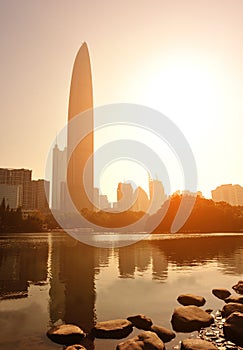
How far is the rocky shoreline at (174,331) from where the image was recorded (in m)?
13.4

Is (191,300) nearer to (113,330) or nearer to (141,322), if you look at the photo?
(141,322)

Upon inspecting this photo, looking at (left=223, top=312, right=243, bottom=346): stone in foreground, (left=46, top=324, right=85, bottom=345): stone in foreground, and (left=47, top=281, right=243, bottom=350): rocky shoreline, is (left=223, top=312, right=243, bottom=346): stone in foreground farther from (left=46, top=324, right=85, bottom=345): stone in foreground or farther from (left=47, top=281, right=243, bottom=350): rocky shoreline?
(left=46, top=324, right=85, bottom=345): stone in foreground

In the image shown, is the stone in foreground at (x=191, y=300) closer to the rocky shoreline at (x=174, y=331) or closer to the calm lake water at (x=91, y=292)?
the calm lake water at (x=91, y=292)

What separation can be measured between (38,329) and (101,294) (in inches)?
354

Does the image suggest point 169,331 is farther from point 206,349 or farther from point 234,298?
point 234,298

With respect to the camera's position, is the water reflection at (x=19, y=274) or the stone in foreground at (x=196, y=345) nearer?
the stone in foreground at (x=196, y=345)

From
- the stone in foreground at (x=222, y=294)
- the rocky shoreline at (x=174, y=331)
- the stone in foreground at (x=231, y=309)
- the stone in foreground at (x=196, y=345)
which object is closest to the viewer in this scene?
the stone in foreground at (x=196, y=345)

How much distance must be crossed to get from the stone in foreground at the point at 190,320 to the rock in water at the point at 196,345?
Answer: 245 centimetres

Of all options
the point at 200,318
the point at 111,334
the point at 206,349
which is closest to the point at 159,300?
the point at 200,318

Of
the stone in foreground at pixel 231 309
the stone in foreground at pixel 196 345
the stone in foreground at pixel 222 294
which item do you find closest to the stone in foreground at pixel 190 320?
the stone in foreground at pixel 231 309

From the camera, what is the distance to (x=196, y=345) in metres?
13.2

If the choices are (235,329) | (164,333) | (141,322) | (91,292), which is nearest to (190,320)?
(164,333)

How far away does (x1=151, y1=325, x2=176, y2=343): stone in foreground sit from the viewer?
1488 centimetres

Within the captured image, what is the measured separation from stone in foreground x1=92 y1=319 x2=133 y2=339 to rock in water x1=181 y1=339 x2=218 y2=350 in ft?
10.6
